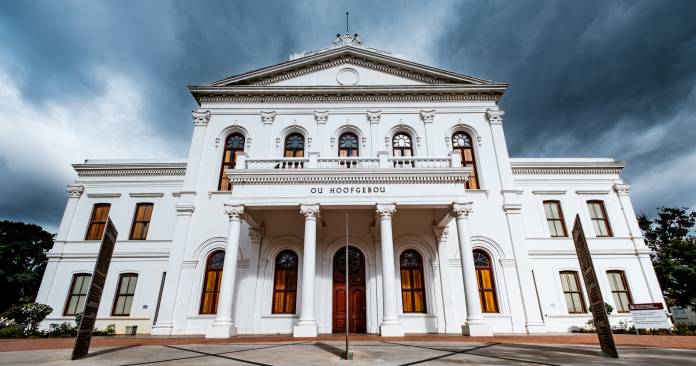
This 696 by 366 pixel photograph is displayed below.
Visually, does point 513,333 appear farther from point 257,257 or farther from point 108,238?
point 108,238

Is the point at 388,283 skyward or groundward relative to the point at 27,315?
skyward

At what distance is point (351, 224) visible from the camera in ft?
48.9

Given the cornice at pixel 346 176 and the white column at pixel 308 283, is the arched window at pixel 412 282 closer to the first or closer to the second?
the cornice at pixel 346 176

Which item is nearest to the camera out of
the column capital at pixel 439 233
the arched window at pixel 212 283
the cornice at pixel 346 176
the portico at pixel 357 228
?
the portico at pixel 357 228

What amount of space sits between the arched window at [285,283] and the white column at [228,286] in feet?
7.11

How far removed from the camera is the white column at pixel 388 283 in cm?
1093

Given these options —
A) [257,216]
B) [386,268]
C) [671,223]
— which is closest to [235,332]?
[257,216]

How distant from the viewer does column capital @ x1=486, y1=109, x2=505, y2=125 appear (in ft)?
55.2

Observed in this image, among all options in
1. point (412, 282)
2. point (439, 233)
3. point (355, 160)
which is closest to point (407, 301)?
point (412, 282)

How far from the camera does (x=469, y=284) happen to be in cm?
1175

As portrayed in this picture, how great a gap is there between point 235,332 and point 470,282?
8860 mm

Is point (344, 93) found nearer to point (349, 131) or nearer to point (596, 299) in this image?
point (349, 131)

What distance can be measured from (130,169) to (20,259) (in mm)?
13667

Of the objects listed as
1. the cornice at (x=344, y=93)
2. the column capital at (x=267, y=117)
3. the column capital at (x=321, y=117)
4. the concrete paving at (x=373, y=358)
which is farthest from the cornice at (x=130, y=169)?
the concrete paving at (x=373, y=358)
